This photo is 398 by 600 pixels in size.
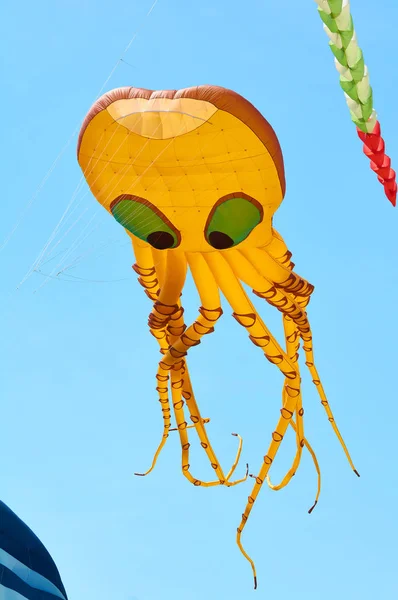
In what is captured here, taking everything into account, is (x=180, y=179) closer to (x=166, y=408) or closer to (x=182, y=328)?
(x=182, y=328)

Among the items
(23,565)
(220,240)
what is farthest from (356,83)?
(23,565)

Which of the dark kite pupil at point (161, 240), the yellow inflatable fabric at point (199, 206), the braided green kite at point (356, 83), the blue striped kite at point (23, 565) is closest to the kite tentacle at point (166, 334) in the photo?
the yellow inflatable fabric at point (199, 206)

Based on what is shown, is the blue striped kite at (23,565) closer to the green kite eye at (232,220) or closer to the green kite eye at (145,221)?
the green kite eye at (145,221)

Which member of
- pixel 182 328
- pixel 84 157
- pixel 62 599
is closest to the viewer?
pixel 62 599

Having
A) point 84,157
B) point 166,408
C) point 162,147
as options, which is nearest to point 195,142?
point 162,147

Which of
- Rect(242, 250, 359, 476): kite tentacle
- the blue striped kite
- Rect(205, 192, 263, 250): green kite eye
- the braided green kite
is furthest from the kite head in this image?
the blue striped kite

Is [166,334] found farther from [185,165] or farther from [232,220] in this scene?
[185,165]

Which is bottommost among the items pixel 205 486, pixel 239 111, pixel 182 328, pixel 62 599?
pixel 62 599
